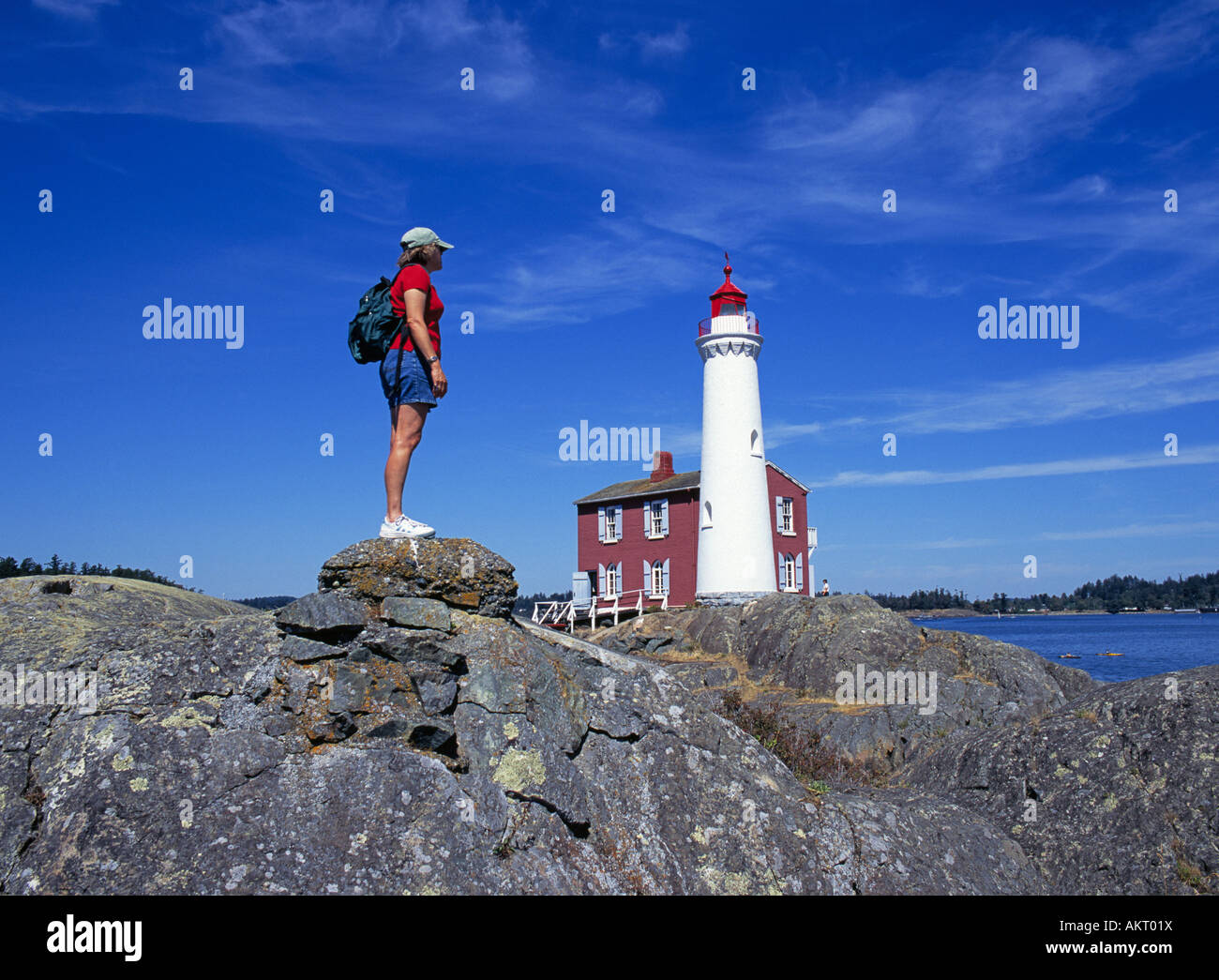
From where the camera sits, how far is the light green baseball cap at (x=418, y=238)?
283 inches

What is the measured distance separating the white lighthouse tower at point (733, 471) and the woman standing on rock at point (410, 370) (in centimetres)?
3110

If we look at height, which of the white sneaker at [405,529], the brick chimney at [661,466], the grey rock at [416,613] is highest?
the brick chimney at [661,466]

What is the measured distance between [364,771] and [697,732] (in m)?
2.37

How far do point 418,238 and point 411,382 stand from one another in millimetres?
1212

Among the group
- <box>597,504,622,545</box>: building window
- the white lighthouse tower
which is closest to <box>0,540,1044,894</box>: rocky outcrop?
the white lighthouse tower

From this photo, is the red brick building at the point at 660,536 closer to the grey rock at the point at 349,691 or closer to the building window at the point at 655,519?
the building window at the point at 655,519

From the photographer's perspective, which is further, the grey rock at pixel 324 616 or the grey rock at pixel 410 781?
the grey rock at pixel 324 616

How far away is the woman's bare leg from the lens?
23.1 ft

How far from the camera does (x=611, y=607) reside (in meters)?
44.6

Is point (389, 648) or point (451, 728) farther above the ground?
point (389, 648)

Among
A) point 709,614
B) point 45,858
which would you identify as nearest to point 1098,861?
point 45,858

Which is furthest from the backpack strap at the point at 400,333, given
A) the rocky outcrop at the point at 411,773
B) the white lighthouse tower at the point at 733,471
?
the white lighthouse tower at the point at 733,471

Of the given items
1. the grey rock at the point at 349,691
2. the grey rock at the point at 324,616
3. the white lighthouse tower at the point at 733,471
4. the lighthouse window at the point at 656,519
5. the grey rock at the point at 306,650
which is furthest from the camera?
the lighthouse window at the point at 656,519
